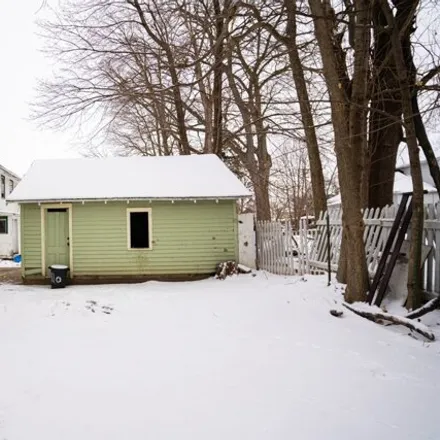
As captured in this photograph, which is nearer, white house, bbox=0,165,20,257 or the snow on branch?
the snow on branch

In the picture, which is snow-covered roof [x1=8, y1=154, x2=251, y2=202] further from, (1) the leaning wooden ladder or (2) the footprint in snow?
(1) the leaning wooden ladder

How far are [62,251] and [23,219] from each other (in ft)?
5.05

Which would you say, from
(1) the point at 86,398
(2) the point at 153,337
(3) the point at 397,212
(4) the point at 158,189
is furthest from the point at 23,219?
(3) the point at 397,212

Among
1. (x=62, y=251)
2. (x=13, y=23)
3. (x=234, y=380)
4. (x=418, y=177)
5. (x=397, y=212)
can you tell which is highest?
(x=13, y=23)

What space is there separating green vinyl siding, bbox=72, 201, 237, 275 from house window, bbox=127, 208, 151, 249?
0.16 m

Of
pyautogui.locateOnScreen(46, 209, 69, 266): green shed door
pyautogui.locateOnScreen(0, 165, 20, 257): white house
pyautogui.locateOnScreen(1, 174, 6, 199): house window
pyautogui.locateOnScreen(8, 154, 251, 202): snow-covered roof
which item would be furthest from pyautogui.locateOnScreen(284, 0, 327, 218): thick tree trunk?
pyautogui.locateOnScreen(1, 174, 6, 199): house window

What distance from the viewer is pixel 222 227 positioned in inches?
441

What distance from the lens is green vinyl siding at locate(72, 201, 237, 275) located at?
11.1 m

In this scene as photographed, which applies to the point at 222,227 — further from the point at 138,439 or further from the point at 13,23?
the point at 138,439

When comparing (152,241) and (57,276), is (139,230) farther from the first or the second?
(57,276)

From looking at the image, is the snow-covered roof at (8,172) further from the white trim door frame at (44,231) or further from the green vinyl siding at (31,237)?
the white trim door frame at (44,231)

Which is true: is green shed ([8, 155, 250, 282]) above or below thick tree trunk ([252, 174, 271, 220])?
below

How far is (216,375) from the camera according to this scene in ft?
11.4

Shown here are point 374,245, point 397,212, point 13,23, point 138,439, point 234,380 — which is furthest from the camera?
point 13,23
